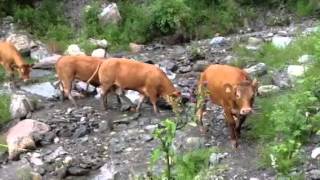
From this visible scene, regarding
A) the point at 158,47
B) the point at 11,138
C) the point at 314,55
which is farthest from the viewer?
the point at 158,47

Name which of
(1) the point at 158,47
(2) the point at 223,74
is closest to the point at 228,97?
(2) the point at 223,74

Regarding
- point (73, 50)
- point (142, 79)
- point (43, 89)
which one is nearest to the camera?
point (142, 79)

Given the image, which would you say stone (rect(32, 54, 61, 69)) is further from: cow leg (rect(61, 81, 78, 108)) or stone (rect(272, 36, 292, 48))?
stone (rect(272, 36, 292, 48))

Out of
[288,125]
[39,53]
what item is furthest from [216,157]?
[39,53]

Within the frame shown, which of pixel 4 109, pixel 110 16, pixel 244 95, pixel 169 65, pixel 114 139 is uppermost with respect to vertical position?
Result: pixel 110 16

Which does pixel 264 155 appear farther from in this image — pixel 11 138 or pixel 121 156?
pixel 11 138

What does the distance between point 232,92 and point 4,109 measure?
4599mm

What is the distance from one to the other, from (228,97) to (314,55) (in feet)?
9.24

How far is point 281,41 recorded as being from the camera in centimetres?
1588

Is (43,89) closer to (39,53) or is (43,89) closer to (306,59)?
(39,53)

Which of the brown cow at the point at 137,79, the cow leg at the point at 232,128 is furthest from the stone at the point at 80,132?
the cow leg at the point at 232,128

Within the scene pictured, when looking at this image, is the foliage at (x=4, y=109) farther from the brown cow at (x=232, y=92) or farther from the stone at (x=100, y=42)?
the stone at (x=100, y=42)

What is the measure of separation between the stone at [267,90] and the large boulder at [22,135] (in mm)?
3638

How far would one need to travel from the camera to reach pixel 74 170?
11219 mm
